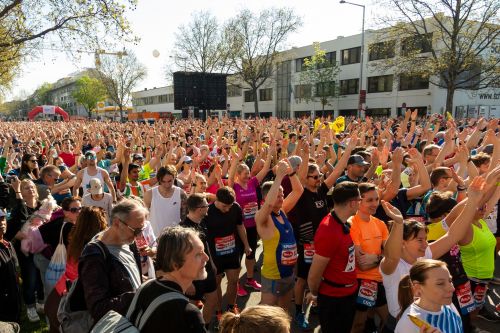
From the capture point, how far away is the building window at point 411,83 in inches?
1433

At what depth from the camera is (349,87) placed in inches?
1773

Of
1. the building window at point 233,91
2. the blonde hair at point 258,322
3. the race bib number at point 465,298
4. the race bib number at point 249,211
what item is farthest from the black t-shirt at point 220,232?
the building window at point 233,91

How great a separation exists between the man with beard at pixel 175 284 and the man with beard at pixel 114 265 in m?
0.25

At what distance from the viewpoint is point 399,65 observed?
28.5 metres

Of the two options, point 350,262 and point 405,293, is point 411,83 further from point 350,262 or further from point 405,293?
point 405,293

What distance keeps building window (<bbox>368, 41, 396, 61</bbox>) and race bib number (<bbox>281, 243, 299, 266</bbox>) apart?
91.4ft

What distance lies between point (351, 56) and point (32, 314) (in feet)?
148

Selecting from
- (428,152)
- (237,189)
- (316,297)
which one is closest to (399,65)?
(428,152)

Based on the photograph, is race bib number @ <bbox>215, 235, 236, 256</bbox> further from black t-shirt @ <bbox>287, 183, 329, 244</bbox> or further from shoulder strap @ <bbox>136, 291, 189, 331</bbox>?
shoulder strap @ <bbox>136, 291, 189, 331</bbox>

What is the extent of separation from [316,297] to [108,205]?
9.76 feet

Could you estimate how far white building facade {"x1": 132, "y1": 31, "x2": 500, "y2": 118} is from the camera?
36.1 metres

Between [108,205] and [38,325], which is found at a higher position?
[108,205]

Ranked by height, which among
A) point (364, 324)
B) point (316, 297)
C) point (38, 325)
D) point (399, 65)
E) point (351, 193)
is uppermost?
point (399, 65)

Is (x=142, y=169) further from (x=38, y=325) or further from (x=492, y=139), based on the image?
(x=492, y=139)
